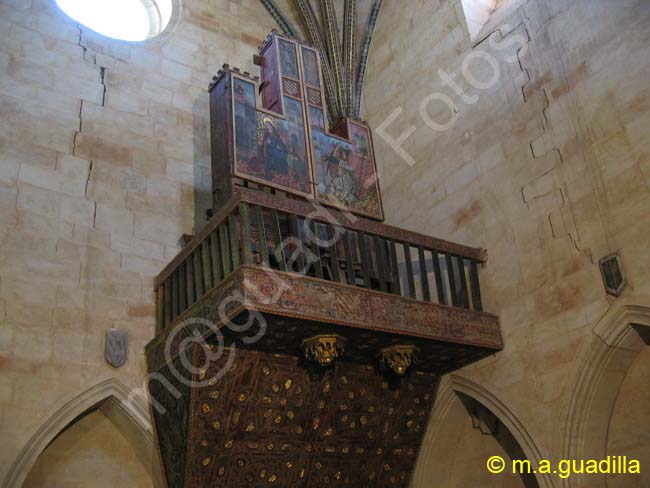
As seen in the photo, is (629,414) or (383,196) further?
(383,196)

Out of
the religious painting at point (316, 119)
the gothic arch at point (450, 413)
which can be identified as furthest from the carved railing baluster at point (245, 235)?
the gothic arch at point (450, 413)

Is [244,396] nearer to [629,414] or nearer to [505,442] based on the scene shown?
[505,442]

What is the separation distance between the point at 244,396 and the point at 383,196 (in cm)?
363

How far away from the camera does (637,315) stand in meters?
5.74

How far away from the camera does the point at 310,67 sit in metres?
7.93

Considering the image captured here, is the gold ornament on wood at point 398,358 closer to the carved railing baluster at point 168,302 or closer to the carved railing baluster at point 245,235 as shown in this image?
the carved railing baluster at point 245,235

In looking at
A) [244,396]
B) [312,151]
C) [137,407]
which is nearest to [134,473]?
[137,407]

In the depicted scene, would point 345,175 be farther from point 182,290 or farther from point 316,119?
point 182,290

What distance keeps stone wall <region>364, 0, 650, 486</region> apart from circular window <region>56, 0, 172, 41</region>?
136 inches

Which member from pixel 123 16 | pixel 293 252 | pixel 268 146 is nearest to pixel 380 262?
pixel 293 252

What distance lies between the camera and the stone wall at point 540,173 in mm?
6125

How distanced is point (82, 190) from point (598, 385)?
16.8 ft

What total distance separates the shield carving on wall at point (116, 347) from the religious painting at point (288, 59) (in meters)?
3.19

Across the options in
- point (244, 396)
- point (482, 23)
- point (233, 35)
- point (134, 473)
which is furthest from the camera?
point (233, 35)
